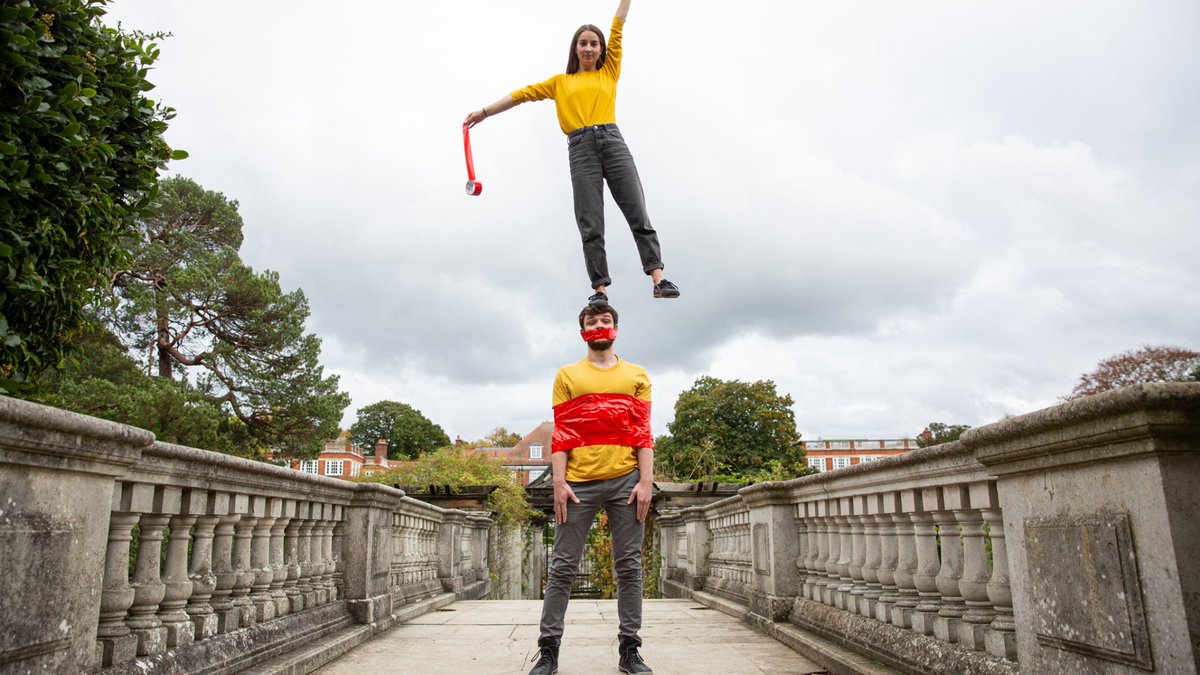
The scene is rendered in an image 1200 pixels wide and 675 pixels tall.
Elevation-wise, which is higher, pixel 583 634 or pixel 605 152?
pixel 605 152

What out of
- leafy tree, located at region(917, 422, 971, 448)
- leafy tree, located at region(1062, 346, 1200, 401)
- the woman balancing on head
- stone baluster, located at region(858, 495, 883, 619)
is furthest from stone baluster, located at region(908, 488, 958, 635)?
leafy tree, located at region(917, 422, 971, 448)

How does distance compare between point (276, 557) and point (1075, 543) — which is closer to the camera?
point (1075, 543)

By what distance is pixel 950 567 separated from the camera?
326 centimetres

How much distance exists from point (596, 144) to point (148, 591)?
3296 mm

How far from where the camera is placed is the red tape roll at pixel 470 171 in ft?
15.3

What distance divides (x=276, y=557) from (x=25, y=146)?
248 cm

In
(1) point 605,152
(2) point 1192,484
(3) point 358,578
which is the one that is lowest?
(3) point 358,578

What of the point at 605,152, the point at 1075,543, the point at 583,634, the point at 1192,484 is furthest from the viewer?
the point at 583,634

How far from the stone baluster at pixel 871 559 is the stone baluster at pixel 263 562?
3.26 metres

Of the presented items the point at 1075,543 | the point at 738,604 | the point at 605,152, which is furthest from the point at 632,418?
the point at 738,604

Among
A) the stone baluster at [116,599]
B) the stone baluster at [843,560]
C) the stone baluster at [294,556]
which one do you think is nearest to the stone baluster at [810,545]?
the stone baluster at [843,560]

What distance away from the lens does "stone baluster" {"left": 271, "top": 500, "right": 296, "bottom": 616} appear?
4.27 m

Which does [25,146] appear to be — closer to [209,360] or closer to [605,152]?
[605,152]

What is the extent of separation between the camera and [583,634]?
555 cm
